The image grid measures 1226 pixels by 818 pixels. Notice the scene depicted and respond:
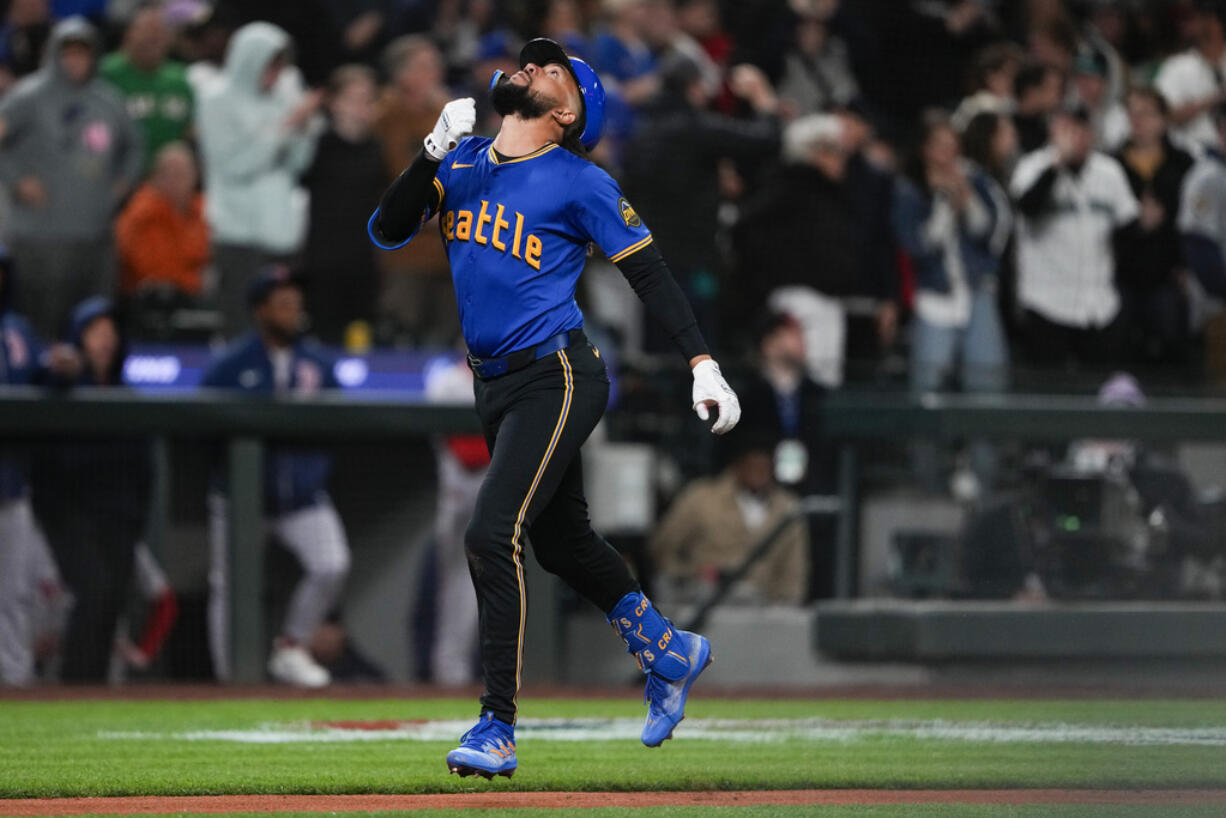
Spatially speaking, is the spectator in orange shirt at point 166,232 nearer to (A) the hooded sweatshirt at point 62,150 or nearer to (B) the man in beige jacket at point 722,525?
(A) the hooded sweatshirt at point 62,150

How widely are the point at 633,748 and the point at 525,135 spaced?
2.42m

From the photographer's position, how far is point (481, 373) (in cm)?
566

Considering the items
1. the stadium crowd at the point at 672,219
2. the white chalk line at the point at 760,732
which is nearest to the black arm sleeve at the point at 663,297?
the white chalk line at the point at 760,732

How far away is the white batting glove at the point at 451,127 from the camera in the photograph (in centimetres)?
552

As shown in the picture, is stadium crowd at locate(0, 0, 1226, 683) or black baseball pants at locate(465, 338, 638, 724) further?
stadium crowd at locate(0, 0, 1226, 683)

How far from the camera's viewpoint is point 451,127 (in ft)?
18.1

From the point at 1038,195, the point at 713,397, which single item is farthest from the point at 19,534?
the point at 1038,195

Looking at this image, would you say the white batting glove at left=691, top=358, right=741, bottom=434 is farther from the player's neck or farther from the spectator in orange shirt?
the spectator in orange shirt

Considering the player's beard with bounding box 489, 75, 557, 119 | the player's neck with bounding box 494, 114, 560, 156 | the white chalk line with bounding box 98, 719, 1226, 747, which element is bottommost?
the white chalk line with bounding box 98, 719, 1226, 747

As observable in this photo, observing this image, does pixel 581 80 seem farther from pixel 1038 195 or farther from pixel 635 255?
pixel 1038 195

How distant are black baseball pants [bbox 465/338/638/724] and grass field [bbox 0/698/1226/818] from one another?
512 mm

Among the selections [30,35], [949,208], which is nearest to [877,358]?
[949,208]

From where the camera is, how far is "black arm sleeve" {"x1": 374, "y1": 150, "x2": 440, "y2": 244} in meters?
5.61

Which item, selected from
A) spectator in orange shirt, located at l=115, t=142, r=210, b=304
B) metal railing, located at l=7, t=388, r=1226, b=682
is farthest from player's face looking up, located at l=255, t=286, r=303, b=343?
spectator in orange shirt, located at l=115, t=142, r=210, b=304
